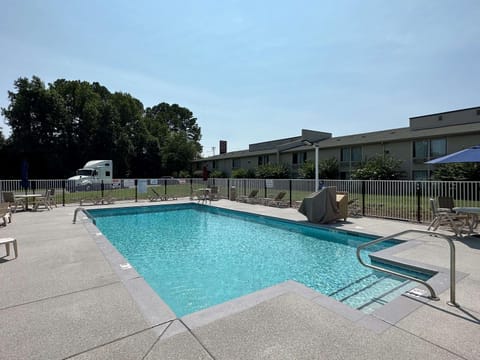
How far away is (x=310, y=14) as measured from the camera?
10.1 meters

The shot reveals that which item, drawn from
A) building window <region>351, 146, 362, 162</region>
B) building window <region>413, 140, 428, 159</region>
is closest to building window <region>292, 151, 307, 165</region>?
building window <region>351, 146, 362, 162</region>

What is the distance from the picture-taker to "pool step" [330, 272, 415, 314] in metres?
4.12

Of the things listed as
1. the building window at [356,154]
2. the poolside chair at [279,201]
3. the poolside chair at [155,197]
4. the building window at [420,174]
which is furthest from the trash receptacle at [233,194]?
the building window at [420,174]

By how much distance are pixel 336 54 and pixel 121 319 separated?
13495 mm

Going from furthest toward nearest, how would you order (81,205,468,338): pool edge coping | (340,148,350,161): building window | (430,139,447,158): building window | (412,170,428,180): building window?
(340,148,350,161): building window
(412,170,428,180): building window
(430,139,447,158): building window
(81,205,468,338): pool edge coping

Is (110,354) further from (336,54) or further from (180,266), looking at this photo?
(336,54)

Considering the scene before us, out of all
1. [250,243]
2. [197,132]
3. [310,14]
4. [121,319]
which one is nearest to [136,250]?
[250,243]

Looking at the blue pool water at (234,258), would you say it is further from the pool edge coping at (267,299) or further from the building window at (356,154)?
the building window at (356,154)

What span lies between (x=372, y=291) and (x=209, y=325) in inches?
128

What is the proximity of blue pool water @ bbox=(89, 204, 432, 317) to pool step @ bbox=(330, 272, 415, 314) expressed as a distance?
0.02 meters

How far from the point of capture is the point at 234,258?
6910 mm

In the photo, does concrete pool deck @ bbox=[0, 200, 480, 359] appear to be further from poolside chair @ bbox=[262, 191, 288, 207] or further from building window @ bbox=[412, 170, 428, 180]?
building window @ bbox=[412, 170, 428, 180]

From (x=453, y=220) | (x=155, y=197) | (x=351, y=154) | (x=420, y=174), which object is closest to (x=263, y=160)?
(x=351, y=154)

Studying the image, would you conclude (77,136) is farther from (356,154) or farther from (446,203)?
(446,203)
